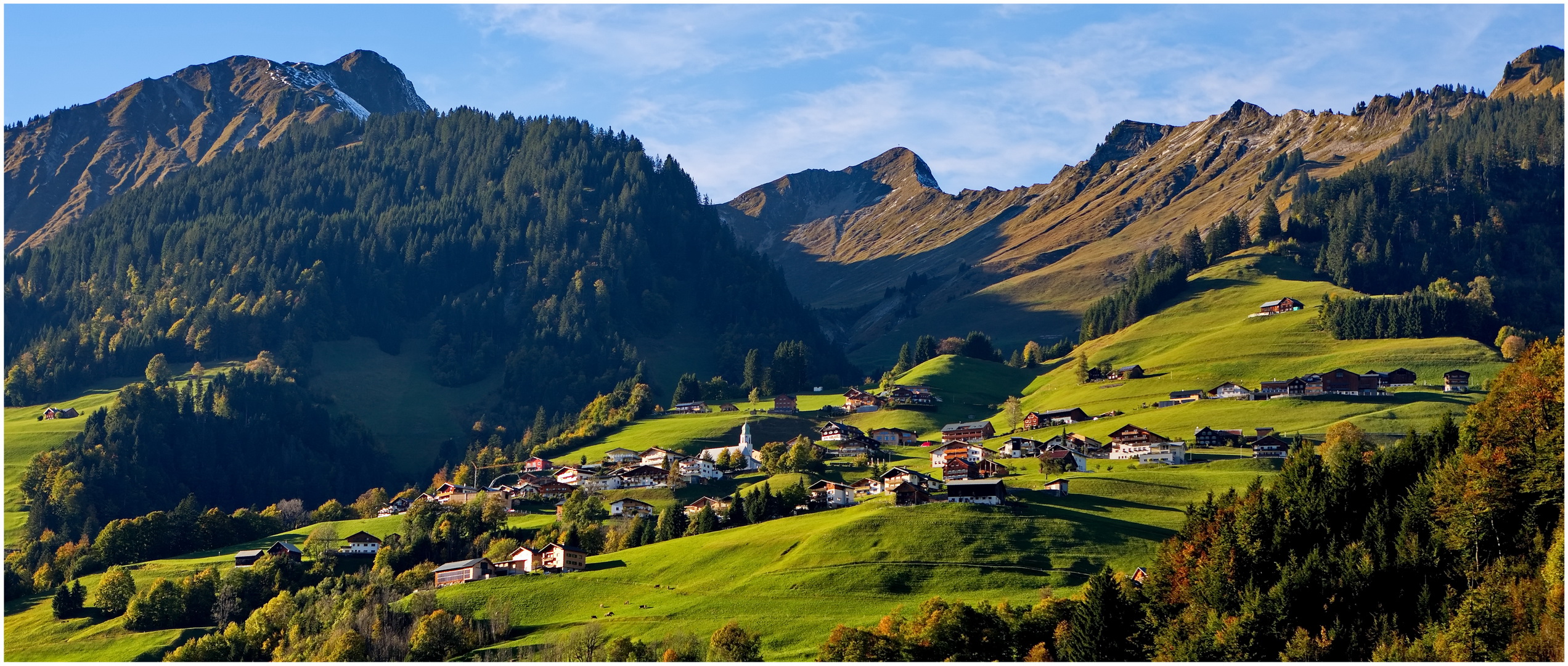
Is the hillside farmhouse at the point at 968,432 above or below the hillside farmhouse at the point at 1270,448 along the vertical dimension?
above

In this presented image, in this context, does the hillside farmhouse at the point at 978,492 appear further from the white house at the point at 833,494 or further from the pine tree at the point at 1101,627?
the pine tree at the point at 1101,627

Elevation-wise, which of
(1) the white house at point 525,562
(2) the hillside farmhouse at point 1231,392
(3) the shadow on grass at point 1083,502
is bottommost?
(1) the white house at point 525,562

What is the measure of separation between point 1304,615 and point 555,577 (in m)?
63.7

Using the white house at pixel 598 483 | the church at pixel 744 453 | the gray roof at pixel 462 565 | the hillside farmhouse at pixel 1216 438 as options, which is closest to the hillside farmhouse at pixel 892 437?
the church at pixel 744 453

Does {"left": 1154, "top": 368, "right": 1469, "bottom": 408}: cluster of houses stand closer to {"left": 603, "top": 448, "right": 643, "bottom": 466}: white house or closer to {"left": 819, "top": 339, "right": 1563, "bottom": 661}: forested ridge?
{"left": 603, "top": 448, "right": 643, "bottom": 466}: white house

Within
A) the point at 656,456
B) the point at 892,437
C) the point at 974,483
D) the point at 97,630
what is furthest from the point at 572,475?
the point at 974,483

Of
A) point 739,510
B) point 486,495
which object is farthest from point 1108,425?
point 486,495

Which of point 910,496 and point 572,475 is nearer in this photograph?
point 910,496

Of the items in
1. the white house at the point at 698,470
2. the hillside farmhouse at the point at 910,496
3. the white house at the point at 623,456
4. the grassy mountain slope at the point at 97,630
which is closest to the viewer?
the grassy mountain slope at the point at 97,630

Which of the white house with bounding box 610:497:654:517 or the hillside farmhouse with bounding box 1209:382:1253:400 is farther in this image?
the hillside farmhouse with bounding box 1209:382:1253:400

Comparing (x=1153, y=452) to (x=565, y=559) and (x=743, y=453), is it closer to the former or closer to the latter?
(x=743, y=453)

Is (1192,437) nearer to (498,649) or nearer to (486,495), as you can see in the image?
(486,495)

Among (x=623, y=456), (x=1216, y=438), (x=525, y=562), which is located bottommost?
(x=525, y=562)

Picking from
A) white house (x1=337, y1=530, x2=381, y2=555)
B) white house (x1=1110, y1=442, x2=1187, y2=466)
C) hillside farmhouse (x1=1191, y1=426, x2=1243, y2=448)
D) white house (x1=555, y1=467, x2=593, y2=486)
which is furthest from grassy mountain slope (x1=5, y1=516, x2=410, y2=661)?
hillside farmhouse (x1=1191, y1=426, x2=1243, y2=448)
